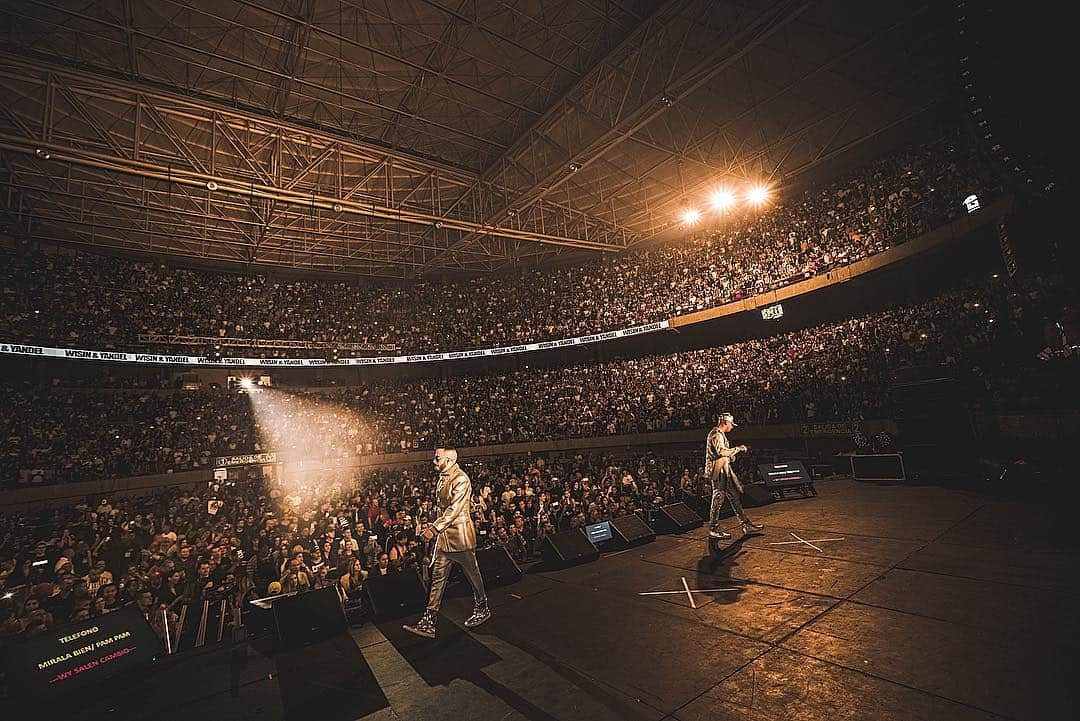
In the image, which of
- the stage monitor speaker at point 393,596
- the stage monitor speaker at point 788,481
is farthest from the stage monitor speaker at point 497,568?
the stage monitor speaker at point 788,481

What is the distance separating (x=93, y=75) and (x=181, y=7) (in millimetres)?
3436

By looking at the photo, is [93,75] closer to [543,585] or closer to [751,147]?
[543,585]

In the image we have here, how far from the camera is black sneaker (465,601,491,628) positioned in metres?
5.53

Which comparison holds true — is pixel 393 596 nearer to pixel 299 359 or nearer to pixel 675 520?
pixel 675 520

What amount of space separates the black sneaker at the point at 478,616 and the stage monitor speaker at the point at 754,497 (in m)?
7.05

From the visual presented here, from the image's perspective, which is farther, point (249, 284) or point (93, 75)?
point (249, 284)

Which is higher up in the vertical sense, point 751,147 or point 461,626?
point 751,147

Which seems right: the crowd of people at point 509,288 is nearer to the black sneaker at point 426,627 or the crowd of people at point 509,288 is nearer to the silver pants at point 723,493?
the silver pants at point 723,493

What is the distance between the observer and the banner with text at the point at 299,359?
20516mm

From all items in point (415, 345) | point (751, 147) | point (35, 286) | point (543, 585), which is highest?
point (751, 147)

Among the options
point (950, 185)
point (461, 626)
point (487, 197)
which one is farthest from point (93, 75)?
point (950, 185)

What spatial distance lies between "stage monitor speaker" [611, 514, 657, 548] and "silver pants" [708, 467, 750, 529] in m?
1.23

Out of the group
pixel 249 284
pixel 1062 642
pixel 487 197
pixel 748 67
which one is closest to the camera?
pixel 1062 642

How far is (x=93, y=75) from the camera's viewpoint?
1295 cm
